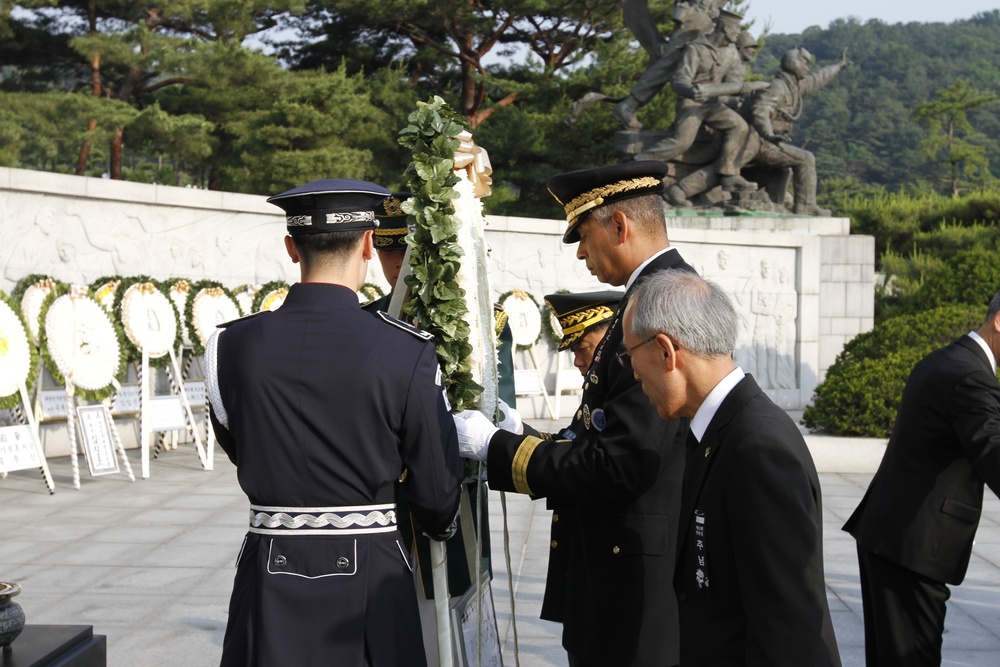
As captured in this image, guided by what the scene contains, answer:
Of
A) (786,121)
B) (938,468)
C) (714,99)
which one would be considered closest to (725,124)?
(714,99)

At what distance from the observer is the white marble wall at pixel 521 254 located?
30.2ft

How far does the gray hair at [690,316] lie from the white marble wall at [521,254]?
793cm

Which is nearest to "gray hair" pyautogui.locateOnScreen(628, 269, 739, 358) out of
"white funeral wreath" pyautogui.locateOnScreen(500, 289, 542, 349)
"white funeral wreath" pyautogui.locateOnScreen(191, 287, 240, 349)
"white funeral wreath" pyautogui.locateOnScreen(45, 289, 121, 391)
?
"white funeral wreath" pyautogui.locateOnScreen(45, 289, 121, 391)

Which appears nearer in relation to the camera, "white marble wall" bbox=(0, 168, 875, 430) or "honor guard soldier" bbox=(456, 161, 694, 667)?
"honor guard soldier" bbox=(456, 161, 694, 667)

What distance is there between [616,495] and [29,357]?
618 centimetres

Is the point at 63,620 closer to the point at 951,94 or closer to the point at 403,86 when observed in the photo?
the point at 403,86

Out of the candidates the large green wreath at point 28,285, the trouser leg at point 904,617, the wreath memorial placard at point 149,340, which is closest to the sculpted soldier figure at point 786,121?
the wreath memorial placard at point 149,340

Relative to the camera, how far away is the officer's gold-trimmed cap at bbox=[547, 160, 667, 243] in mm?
2609

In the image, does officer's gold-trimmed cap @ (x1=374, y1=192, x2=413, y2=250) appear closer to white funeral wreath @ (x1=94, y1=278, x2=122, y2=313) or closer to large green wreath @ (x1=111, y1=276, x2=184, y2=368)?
large green wreath @ (x1=111, y1=276, x2=184, y2=368)

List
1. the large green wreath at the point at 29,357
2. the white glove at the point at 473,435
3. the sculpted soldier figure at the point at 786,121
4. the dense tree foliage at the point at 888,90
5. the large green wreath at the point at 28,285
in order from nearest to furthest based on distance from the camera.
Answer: the white glove at the point at 473,435 < the large green wreath at the point at 29,357 < the large green wreath at the point at 28,285 < the sculpted soldier figure at the point at 786,121 < the dense tree foliage at the point at 888,90

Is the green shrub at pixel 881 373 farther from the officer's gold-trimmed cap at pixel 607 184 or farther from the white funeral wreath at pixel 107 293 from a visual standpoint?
the officer's gold-trimmed cap at pixel 607 184

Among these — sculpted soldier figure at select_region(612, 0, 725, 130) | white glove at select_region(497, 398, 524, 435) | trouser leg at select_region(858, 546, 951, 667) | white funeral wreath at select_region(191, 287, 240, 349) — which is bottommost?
trouser leg at select_region(858, 546, 951, 667)

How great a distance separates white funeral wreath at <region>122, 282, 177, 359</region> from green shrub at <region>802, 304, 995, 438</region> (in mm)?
5273

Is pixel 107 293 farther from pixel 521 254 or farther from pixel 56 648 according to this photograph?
pixel 56 648
